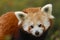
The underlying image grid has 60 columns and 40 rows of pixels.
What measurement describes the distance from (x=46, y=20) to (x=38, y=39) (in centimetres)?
44

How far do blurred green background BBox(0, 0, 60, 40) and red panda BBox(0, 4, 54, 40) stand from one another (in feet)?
3.84

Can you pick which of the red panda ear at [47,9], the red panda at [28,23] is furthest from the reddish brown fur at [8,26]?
the red panda ear at [47,9]

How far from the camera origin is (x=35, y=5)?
30.3ft

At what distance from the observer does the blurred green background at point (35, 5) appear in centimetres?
799

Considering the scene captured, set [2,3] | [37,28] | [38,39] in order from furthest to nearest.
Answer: [2,3]
[38,39]
[37,28]

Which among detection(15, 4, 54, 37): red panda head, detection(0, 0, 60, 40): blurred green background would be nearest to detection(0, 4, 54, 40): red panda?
detection(15, 4, 54, 37): red panda head

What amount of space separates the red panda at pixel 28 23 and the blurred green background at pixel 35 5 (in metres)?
1.17

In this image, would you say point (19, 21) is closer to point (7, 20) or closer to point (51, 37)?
point (7, 20)

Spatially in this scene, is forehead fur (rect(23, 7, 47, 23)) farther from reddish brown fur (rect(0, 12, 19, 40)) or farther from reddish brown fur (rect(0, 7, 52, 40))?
reddish brown fur (rect(0, 12, 19, 40))

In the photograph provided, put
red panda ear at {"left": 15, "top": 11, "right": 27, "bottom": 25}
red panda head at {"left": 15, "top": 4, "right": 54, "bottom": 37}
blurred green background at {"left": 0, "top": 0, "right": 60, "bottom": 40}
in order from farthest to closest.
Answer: blurred green background at {"left": 0, "top": 0, "right": 60, "bottom": 40}, red panda ear at {"left": 15, "top": 11, "right": 27, "bottom": 25}, red panda head at {"left": 15, "top": 4, "right": 54, "bottom": 37}

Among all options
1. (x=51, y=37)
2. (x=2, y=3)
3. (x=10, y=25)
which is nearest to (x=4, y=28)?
(x=10, y=25)

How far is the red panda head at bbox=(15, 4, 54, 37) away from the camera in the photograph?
627cm

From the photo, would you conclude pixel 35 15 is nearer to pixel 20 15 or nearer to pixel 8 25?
pixel 20 15

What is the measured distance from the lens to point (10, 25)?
22.0 ft
